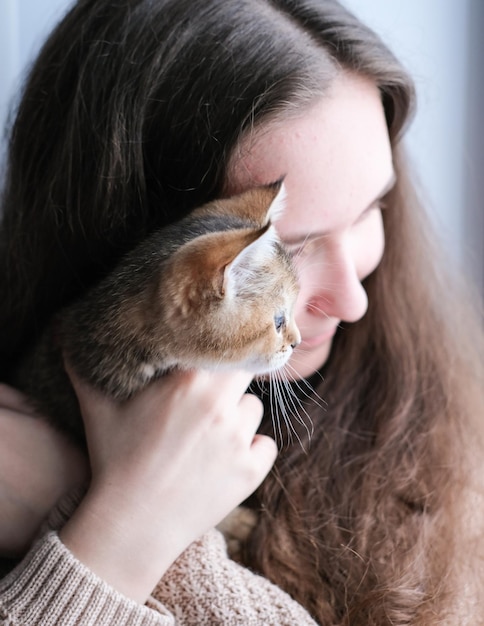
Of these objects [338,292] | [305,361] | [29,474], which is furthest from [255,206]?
[29,474]

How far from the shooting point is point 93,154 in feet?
3.39

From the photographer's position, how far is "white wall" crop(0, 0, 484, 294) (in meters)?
1.59

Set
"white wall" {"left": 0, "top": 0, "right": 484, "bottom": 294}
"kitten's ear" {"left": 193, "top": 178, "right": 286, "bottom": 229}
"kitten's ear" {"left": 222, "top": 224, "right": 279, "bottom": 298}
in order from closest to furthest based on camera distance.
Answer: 1. "kitten's ear" {"left": 222, "top": 224, "right": 279, "bottom": 298}
2. "kitten's ear" {"left": 193, "top": 178, "right": 286, "bottom": 229}
3. "white wall" {"left": 0, "top": 0, "right": 484, "bottom": 294}

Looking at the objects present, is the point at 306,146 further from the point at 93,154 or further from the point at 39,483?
the point at 39,483

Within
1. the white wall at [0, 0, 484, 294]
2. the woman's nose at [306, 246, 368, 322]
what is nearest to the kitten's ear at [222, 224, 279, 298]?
the woman's nose at [306, 246, 368, 322]

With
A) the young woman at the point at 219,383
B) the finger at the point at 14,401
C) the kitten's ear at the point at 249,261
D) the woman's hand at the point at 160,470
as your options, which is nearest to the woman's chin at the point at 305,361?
the young woman at the point at 219,383

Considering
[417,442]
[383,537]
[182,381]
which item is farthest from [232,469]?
[417,442]

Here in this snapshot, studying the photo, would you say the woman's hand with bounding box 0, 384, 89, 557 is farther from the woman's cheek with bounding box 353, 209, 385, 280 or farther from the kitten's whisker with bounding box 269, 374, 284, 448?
the woman's cheek with bounding box 353, 209, 385, 280

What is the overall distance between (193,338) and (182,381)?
0.29ft

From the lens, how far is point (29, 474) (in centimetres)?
100

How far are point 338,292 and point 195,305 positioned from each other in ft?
0.83

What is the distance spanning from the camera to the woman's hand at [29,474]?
0.99 meters

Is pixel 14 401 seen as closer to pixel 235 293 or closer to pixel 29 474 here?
pixel 29 474

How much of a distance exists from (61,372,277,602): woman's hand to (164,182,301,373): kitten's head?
6 centimetres
